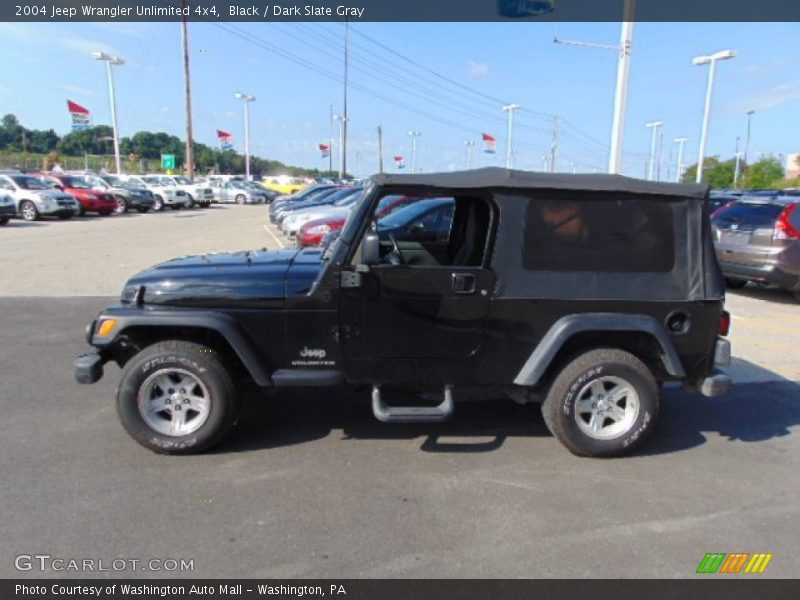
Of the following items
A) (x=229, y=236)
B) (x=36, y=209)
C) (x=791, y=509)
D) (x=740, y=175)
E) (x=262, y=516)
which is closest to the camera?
(x=262, y=516)

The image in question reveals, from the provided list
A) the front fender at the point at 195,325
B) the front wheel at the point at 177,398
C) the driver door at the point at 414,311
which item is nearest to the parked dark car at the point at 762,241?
the driver door at the point at 414,311

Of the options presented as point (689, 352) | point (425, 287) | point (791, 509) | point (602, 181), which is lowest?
point (791, 509)

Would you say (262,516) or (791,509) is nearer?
(262,516)

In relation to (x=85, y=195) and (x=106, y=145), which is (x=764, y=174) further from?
(x=106, y=145)

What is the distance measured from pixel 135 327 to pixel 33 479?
42.0 inches

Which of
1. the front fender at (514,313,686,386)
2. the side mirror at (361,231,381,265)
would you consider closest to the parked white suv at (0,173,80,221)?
the side mirror at (361,231,381,265)

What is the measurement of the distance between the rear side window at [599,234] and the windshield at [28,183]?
2321 cm

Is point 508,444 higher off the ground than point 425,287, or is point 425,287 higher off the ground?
point 425,287

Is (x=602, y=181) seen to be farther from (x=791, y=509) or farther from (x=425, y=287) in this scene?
(x=791, y=509)

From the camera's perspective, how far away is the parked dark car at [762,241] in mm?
8656

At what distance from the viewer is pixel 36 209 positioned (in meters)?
21.0

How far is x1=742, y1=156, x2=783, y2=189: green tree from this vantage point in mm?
59938

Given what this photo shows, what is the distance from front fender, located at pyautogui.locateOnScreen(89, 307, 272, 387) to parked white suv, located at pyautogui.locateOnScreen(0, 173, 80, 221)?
20509mm

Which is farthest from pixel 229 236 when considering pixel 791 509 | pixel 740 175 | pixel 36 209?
pixel 740 175
